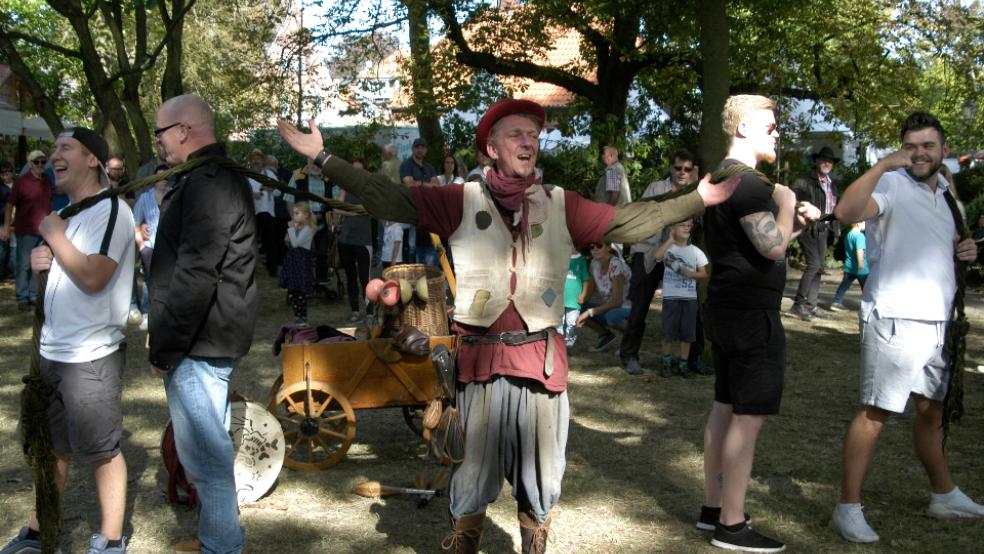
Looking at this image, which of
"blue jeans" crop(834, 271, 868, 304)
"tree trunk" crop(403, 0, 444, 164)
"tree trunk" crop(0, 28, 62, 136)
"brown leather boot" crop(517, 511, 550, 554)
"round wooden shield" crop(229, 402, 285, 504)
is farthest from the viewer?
"tree trunk" crop(403, 0, 444, 164)

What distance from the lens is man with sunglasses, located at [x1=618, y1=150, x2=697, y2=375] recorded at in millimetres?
8328

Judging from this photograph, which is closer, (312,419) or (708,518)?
(708,518)

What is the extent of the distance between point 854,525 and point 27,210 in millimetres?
10478

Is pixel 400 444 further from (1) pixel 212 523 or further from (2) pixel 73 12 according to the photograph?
(2) pixel 73 12

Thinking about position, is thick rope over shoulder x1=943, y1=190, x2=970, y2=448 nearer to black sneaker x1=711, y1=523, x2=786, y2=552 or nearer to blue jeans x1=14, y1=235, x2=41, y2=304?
black sneaker x1=711, y1=523, x2=786, y2=552

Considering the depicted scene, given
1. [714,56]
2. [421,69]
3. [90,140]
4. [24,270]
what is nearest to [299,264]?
[24,270]

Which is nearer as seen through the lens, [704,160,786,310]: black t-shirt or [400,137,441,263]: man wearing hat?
[704,160,786,310]: black t-shirt

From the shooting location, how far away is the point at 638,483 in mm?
5605

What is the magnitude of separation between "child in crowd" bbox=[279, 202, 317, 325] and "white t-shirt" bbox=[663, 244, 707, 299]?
4170 mm

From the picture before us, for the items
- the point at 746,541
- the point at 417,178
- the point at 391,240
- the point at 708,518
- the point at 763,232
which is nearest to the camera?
the point at 763,232

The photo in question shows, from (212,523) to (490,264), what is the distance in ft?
4.92

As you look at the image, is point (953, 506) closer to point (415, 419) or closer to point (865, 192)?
point (865, 192)

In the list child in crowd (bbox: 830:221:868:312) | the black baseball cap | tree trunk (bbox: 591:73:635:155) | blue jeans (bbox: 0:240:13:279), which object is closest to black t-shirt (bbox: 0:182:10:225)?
blue jeans (bbox: 0:240:13:279)

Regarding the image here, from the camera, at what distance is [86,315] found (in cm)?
398
